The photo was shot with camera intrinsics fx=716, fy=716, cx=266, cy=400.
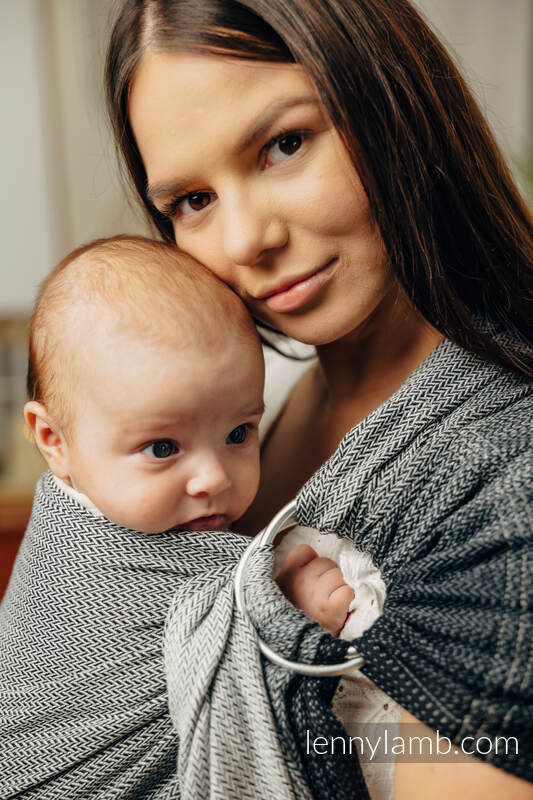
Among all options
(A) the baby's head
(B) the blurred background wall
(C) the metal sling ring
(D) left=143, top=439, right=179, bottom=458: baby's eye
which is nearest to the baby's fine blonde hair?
(A) the baby's head

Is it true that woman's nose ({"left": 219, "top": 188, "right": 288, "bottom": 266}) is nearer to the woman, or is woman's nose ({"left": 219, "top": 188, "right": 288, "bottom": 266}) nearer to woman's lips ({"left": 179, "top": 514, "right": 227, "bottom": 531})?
the woman

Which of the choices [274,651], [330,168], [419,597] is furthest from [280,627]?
[330,168]

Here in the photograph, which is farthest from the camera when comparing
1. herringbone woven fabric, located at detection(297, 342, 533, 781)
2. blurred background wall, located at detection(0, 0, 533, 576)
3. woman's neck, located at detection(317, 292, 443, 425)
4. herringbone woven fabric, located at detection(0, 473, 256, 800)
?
blurred background wall, located at detection(0, 0, 533, 576)

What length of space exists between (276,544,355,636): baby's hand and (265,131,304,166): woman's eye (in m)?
0.43

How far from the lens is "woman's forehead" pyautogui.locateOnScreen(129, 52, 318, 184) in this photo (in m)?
0.75

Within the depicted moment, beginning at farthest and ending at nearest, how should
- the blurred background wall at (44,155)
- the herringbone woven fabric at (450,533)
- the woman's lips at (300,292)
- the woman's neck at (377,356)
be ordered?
the blurred background wall at (44,155) → the woman's neck at (377,356) → the woman's lips at (300,292) → the herringbone woven fabric at (450,533)

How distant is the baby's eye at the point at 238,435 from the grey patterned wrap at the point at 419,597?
0.47 feet

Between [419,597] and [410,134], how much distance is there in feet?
1.60

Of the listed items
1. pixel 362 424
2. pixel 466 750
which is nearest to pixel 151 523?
pixel 362 424

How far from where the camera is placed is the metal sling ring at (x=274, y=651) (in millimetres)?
632

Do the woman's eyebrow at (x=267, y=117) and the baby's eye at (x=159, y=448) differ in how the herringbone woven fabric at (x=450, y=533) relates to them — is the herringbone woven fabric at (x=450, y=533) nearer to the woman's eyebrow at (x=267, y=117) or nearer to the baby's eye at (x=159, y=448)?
the baby's eye at (x=159, y=448)

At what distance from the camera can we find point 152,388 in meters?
0.78

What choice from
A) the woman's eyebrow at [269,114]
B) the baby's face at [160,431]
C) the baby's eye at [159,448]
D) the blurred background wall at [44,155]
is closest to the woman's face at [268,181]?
the woman's eyebrow at [269,114]

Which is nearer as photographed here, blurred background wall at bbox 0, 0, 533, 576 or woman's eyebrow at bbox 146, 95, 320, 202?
woman's eyebrow at bbox 146, 95, 320, 202
